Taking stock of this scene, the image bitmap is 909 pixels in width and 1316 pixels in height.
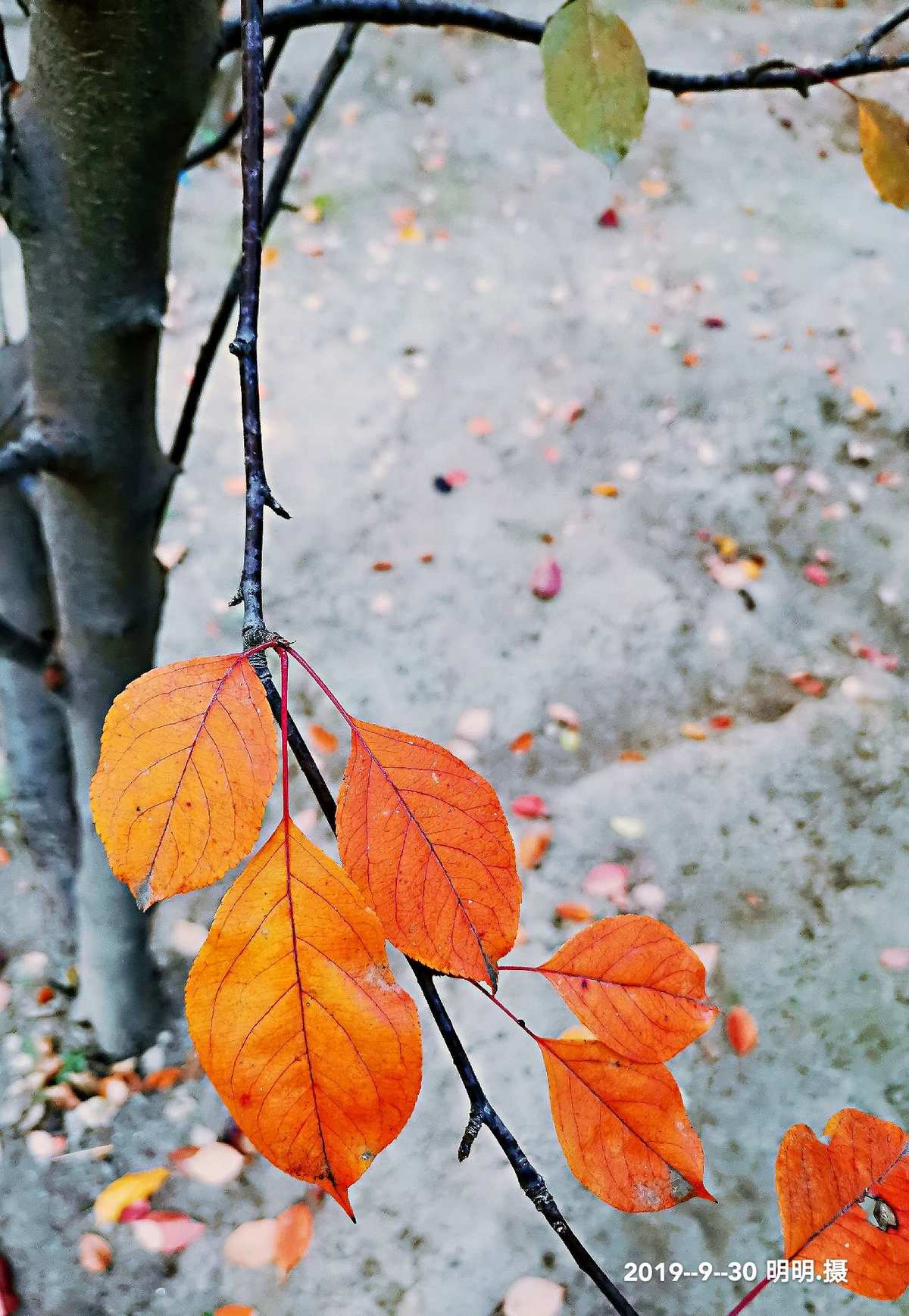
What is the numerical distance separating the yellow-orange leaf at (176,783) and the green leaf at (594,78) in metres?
0.33

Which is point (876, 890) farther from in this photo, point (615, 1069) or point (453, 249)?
point (453, 249)

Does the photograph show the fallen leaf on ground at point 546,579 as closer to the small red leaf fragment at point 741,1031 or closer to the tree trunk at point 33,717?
the small red leaf fragment at point 741,1031

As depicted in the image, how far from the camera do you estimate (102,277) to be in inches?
28.6

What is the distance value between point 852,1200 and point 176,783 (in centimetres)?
30

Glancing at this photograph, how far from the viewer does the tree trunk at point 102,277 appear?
602 millimetres

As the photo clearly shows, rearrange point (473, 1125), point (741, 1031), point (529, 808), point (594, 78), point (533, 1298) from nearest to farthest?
point (473, 1125) → point (594, 78) → point (533, 1298) → point (741, 1031) → point (529, 808)

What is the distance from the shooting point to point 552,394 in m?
2.79

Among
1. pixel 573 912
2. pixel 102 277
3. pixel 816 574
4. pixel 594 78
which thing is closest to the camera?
pixel 594 78

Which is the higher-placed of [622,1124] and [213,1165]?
[622,1124]

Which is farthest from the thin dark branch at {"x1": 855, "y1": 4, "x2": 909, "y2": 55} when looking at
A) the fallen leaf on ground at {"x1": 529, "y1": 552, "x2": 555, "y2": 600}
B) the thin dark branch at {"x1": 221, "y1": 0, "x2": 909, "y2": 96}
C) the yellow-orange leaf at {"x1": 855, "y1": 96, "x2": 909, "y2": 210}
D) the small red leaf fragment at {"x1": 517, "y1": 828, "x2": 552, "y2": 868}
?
the fallen leaf on ground at {"x1": 529, "y1": 552, "x2": 555, "y2": 600}

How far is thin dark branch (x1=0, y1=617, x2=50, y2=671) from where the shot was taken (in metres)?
1.13

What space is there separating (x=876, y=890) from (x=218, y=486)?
1.94 m

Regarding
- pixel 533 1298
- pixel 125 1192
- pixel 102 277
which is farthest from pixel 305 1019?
pixel 125 1192

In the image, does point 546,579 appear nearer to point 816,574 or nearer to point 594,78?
point 816,574
